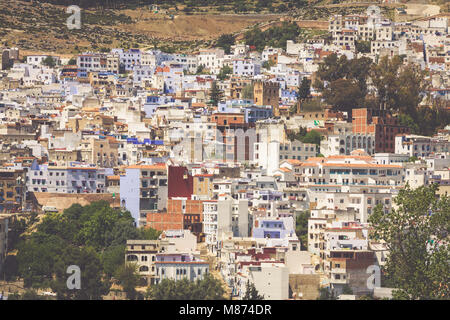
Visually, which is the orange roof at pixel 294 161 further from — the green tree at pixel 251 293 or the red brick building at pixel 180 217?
the green tree at pixel 251 293

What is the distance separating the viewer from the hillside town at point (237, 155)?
31953 millimetres

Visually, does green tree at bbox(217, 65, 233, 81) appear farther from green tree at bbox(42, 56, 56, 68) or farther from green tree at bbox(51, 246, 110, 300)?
green tree at bbox(51, 246, 110, 300)

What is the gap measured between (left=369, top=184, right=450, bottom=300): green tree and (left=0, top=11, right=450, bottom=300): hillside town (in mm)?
592

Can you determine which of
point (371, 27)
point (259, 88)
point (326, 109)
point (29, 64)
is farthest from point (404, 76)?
point (29, 64)

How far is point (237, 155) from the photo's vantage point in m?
43.9

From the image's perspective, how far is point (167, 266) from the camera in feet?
103

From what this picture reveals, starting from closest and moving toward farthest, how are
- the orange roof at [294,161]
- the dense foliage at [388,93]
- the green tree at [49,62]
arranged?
the orange roof at [294,161]
the dense foliage at [388,93]
the green tree at [49,62]

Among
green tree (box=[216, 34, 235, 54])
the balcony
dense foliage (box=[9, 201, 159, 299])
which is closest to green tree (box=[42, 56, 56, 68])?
green tree (box=[216, 34, 235, 54])

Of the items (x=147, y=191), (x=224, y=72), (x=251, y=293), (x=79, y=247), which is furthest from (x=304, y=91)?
(x=251, y=293)

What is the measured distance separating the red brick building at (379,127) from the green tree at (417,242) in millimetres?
10612

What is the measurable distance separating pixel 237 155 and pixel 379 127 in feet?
23.0

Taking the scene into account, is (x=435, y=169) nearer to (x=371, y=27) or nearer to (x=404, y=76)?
(x=404, y=76)

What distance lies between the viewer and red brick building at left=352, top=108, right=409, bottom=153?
151 feet

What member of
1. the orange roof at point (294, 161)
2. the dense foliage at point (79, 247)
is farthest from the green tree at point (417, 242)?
the dense foliage at point (79, 247)
